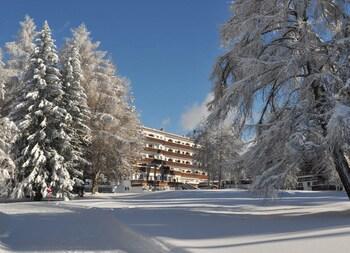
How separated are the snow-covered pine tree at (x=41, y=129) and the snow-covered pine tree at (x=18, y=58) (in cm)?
285

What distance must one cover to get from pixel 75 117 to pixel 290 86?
90.8ft

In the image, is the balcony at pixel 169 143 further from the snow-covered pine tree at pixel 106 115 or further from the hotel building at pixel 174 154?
the snow-covered pine tree at pixel 106 115

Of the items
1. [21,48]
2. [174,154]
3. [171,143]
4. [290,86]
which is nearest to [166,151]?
[174,154]

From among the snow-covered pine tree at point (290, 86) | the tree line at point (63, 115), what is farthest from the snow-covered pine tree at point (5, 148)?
the snow-covered pine tree at point (290, 86)

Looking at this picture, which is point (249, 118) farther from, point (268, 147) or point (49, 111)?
point (49, 111)

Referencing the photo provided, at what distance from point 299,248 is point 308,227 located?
4.12 meters

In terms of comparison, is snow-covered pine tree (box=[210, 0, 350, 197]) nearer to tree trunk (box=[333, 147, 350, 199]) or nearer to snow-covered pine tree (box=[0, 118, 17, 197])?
tree trunk (box=[333, 147, 350, 199])

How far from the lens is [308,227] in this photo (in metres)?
13.4

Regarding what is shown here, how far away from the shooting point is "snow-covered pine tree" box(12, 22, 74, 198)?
39281mm

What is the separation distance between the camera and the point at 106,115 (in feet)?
155

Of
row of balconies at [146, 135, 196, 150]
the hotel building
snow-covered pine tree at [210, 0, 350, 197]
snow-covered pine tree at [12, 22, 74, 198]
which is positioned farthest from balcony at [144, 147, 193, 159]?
snow-covered pine tree at [210, 0, 350, 197]

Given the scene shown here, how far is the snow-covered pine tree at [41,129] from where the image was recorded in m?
39.3

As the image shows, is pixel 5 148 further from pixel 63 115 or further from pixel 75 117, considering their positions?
pixel 75 117

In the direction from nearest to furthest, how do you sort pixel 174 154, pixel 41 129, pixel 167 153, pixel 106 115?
pixel 41 129 → pixel 106 115 → pixel 167 153 → pixel 174 154
